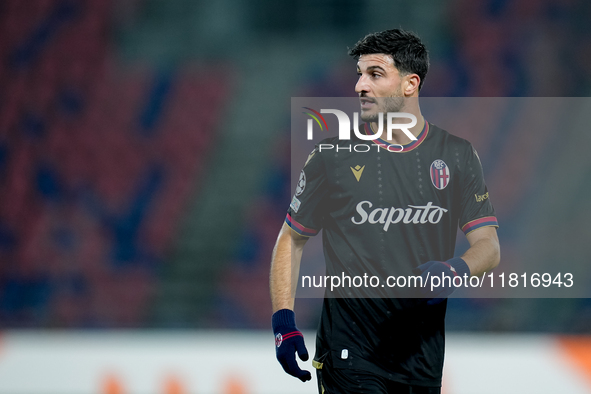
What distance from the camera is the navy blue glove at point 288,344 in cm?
244

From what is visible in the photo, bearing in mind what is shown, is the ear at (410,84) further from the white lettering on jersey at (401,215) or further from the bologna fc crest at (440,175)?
the white lettering on jersey at (401,215)

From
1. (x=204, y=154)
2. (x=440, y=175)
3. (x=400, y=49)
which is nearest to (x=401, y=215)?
(x=440, y=175)

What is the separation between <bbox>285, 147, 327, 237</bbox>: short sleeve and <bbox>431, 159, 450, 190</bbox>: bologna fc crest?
0.41m

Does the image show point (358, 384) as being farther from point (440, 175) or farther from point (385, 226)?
point (440, 175)

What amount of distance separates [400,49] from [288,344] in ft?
3.76

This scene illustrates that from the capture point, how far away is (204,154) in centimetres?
934

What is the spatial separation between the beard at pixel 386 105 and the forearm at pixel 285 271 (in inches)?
20.5

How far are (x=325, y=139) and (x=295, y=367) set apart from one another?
0.87m

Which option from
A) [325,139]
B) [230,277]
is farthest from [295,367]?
[230,277]

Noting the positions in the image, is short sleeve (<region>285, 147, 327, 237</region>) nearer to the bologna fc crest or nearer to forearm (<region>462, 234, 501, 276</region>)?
the bologna fc crest

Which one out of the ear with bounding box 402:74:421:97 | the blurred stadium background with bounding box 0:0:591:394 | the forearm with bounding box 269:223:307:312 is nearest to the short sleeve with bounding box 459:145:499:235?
the ear with bounding box 402:74:421:97

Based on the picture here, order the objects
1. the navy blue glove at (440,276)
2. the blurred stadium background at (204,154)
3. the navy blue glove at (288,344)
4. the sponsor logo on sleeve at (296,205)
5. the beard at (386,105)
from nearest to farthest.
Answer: the navy blue glove at (440,276) < the navy blue glove at (288,344) < the beard at (386,105) < the sponsor logo on sleeve at (296,205) < the blurred stadium background at (204,154)

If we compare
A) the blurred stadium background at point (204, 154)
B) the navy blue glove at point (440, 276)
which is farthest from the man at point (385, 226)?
the blurred stadium background at point (204, 154)

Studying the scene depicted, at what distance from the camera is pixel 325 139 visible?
2744 mm
